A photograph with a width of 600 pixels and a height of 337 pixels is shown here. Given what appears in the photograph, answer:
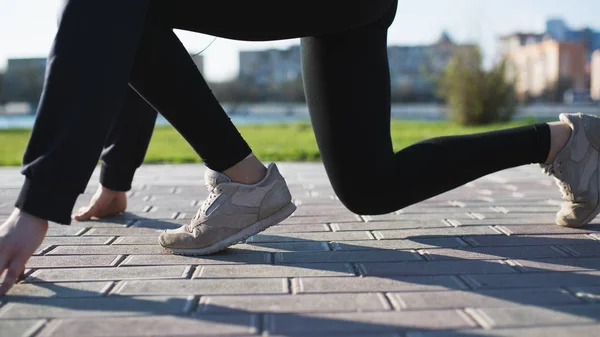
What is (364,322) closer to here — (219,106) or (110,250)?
(219,106)

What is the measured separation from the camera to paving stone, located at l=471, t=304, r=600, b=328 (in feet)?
3.74

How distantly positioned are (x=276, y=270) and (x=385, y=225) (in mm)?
741

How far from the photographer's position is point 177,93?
60.9 inches

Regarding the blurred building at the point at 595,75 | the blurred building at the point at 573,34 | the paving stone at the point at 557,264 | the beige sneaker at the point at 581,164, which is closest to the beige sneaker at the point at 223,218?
the paving stone at the point at 557,264

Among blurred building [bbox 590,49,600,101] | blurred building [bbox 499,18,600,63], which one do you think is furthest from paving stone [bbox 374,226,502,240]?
blurred building [bbox 499,18,600,63]

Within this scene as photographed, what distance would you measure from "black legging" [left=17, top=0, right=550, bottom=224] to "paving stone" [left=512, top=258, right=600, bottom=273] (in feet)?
1.18

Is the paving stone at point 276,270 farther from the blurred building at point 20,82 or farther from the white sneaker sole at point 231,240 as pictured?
the blurred building at point 20,82

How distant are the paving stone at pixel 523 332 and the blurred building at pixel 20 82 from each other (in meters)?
19.3

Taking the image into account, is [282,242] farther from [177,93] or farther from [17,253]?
[17,253]

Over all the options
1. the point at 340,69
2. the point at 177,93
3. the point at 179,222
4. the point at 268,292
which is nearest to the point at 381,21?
the point at 340,69

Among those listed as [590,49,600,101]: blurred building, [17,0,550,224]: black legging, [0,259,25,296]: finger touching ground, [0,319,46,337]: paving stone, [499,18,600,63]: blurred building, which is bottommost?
[590,49,600,101]: blurred building

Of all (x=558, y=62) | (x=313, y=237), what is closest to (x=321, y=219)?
(x=313, y=237)

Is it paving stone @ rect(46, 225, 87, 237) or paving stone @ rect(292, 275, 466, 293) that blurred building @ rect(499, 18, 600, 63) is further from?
paving stone @ rect(292, 275, 466, 293)

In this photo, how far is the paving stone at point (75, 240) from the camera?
74.8 inches
